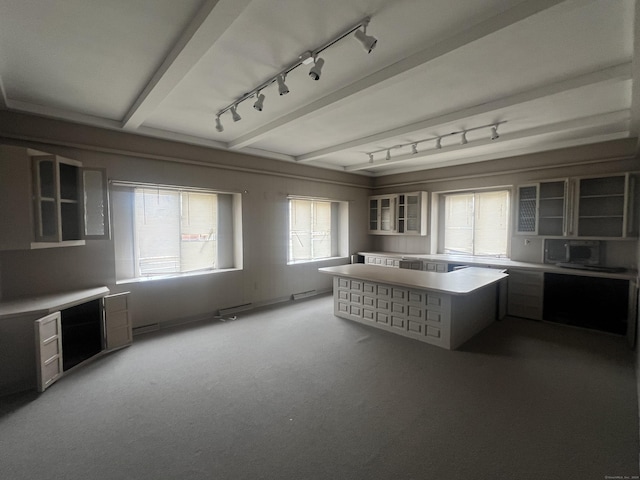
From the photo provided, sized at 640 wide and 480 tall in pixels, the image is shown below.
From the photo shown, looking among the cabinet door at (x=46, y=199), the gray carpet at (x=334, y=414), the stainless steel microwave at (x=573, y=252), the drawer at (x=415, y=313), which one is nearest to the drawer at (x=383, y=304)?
the drawer at (x=415, y=313)

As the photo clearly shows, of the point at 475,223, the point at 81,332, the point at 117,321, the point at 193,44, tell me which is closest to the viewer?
the point at 193,44

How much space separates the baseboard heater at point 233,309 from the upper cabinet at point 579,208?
4534mm

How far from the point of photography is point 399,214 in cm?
628

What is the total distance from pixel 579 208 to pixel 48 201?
21.1 feet

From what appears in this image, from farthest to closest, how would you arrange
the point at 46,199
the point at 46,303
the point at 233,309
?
1. the point at 233,309
2. the point at 46,199
3. the point at 46,303

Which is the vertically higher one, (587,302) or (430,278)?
(430,278)

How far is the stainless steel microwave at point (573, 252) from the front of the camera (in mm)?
4086

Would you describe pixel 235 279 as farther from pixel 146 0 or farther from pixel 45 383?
pixel 146 0

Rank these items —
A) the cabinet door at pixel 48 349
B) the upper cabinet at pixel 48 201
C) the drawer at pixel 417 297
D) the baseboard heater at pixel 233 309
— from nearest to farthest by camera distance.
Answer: the cabinet door at pixel 48 349 → the upper cabinet at pixel 48 201 → the drawer at pixel 417 297 → the baseboard heater at pixel 233 309

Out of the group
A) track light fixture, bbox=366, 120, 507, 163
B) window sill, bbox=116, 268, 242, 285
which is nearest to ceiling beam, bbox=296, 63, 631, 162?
track light fixture, bbox=366, 120, 507, 163

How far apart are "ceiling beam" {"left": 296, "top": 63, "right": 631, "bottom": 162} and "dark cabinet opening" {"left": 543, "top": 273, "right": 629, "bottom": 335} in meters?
2.62

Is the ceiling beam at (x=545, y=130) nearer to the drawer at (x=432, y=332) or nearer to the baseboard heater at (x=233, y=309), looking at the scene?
the drawer at (x=432, y=332)

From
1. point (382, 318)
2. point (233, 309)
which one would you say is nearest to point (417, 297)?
point (382, 318)

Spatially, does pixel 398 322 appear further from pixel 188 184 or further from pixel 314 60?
pixel 188 184
